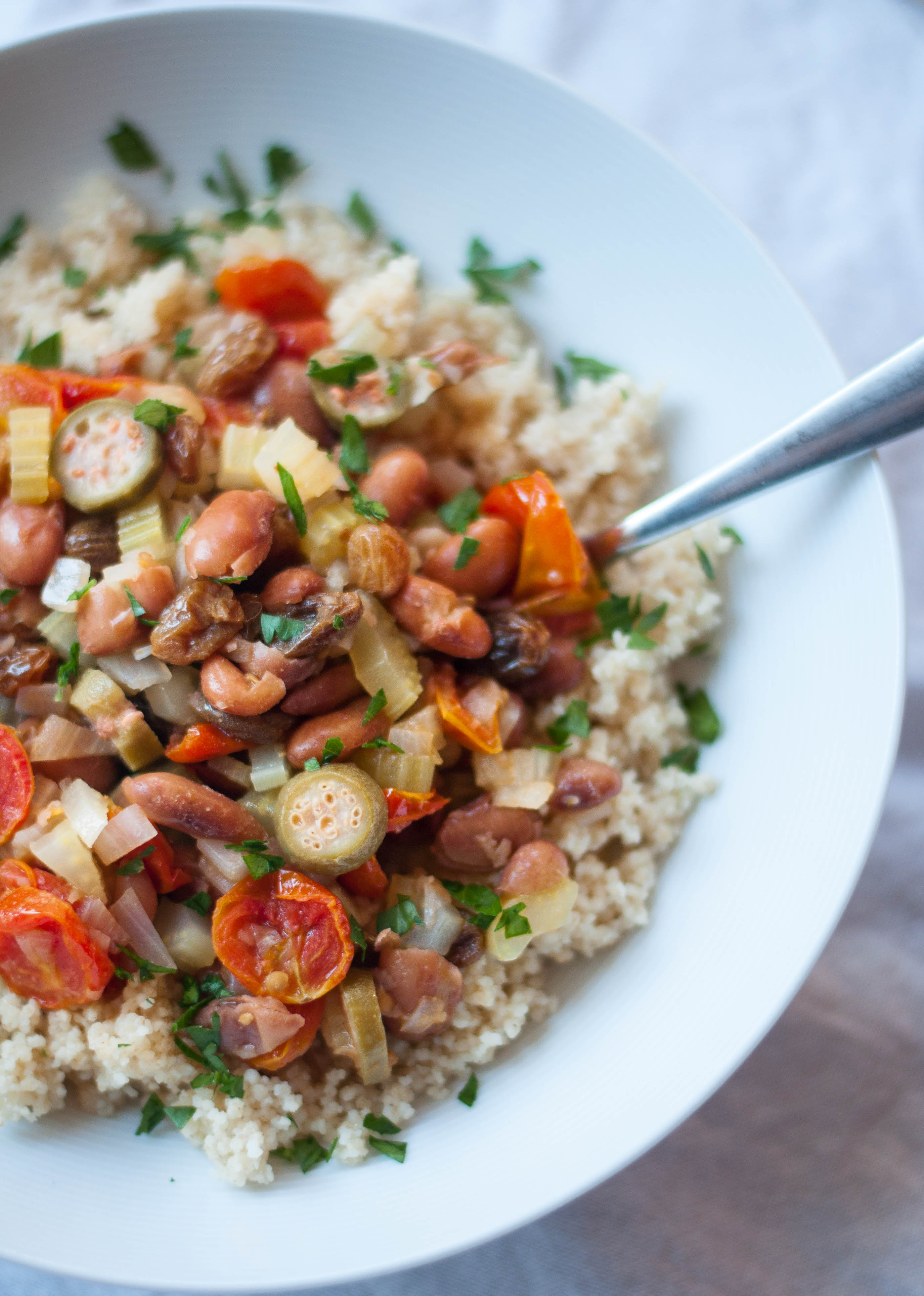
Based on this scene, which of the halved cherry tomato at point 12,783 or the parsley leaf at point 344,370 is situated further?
the parsley leaf at point 344,370

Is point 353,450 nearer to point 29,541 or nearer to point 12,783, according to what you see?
point 29,541

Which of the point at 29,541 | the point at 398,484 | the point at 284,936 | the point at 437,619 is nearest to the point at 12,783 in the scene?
the point at 29,541

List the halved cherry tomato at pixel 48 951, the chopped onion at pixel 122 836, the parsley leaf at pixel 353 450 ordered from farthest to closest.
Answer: the parsley leaf at pixel 353 450 → the chopped onion at pixel 122 836 → the halved cherry tomato at pixel 48 951

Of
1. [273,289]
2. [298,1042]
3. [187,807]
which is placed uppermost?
[273,289]

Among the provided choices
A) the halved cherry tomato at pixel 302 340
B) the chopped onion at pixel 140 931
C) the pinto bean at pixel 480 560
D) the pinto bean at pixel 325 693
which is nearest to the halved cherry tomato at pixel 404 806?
the pinto bean at pixel 325 693

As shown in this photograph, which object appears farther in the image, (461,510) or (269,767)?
(461,510)

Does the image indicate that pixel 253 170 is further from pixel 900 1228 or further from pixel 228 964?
pixel 900 1228

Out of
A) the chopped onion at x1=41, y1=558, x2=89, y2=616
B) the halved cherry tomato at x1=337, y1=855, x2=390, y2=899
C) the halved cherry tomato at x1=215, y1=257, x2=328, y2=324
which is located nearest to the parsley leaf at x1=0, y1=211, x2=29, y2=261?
the halved cherry tomato at x1=215, y1=257, x2=328, y2=324

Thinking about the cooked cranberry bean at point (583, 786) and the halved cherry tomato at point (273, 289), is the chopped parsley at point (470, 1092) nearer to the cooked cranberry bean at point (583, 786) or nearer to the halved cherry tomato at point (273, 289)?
the cooked cranberry bean at point (583, 786)
